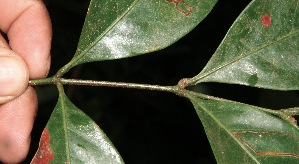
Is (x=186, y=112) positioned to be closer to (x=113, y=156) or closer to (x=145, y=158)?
(x=145, y=158)

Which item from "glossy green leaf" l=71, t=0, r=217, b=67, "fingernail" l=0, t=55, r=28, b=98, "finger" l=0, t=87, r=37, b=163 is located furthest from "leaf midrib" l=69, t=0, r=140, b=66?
"finger" l=0, t=87, r=37, b=163

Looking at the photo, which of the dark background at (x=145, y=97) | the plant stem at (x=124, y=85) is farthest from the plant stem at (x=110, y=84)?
the dark background at (x=145, y=97)

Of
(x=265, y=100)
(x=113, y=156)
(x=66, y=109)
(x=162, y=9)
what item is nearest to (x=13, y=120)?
(x=66, y=109)

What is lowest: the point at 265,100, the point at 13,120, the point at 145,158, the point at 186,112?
the point at 13,120

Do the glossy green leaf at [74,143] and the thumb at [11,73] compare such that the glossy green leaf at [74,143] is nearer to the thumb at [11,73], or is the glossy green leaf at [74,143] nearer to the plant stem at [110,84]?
the plant stem at [110,84]

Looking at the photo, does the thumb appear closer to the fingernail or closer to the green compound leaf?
the fingernail

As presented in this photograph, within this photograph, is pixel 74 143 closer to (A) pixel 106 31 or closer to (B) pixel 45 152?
(B) pixel 45 152
